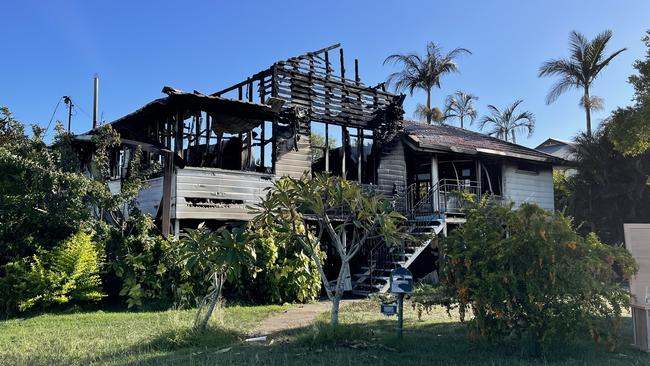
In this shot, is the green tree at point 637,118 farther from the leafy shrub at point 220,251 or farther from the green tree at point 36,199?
the green tree at point 36,199

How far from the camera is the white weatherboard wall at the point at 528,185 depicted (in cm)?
1880

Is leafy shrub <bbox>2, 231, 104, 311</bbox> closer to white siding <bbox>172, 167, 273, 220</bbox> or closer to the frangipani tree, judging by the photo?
white siding <bbox>172, 167, 273, 220</bbox>

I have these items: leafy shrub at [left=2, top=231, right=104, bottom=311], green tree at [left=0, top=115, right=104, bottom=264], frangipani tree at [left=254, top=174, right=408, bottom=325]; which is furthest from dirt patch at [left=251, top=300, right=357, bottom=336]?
green tree at [left=0, top=115, right=104, bottom=264]

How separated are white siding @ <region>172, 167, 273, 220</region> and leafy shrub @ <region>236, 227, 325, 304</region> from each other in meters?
1.18

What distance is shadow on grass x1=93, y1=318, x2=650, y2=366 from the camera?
623 cm

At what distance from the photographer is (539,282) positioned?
20.8 ft

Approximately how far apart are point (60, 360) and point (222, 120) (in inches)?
316

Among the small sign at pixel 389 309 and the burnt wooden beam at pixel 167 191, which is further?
the burnt wooden beam at pixel 167 191

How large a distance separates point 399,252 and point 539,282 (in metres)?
8.38

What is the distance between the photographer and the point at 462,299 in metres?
6.78

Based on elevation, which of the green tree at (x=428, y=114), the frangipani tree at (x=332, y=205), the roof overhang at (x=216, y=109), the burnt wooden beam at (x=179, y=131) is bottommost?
the frangipani tree at (x=332, y=205)

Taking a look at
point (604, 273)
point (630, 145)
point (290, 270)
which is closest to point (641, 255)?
point (604, 273)

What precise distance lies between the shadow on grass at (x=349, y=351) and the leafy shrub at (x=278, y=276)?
4160 mm

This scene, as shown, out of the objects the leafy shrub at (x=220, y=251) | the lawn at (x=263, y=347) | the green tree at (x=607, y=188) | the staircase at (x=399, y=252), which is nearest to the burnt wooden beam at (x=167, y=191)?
the lawn at (x=263, y=347)
